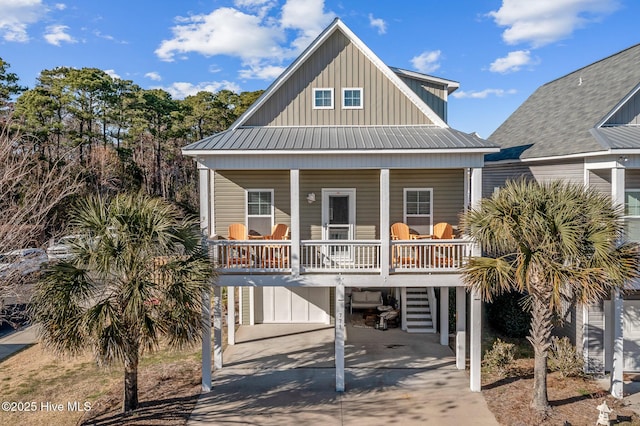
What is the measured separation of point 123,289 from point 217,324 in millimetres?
3373

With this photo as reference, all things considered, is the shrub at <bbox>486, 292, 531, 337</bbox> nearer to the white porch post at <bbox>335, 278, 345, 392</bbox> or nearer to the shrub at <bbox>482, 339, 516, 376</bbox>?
the shrub at <bbox>482, 339, 516, 376</bbox>

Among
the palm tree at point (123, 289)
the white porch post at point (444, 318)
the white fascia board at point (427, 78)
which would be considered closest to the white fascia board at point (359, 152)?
the palm tree at point (123, 289)

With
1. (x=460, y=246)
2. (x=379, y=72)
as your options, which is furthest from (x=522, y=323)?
(x=379, y=72)

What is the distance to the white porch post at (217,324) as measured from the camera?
34.7 ft

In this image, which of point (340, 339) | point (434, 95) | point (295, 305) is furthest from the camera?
point (295, 305)

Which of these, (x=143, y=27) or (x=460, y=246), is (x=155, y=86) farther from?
(x=460, y=246)

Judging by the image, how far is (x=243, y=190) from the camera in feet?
44.2

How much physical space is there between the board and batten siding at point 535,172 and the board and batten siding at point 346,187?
497 centimetres

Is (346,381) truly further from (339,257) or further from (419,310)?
(419,310)

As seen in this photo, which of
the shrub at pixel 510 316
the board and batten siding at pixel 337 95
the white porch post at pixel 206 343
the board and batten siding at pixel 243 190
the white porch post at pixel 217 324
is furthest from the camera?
the board and batten siding at pixel 243 190

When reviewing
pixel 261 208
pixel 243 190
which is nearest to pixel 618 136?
pixel 261 208

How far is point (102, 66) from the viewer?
31.5m

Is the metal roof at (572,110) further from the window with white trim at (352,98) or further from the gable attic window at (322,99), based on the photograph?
the gable attic window at (322,99)

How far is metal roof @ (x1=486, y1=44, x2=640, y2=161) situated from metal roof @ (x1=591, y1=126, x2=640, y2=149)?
0.52 feet
